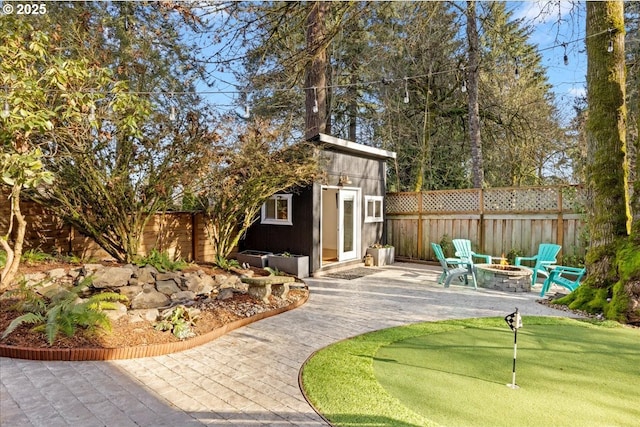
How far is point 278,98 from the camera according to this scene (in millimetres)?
13445

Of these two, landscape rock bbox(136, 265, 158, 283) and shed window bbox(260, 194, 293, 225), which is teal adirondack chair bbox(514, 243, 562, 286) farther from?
landscape rock bbox(136, 265, 158, 283)

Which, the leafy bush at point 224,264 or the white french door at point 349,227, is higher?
the white french door at point 349,227

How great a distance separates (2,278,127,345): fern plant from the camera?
12.5ft

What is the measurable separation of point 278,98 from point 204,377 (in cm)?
1151

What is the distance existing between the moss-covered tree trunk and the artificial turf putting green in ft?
4.14

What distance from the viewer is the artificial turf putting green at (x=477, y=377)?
2.63 metres

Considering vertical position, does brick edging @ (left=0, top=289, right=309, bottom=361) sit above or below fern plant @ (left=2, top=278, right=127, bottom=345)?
below

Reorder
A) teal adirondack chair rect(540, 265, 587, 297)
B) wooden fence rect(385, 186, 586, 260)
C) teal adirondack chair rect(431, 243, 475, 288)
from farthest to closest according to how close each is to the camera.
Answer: wooden fence rect(385, 186, 586, 260), teal adirondack chair rect(431, 243, 475, 288), teal adirondack chair rect(540, 265, 587, 297)

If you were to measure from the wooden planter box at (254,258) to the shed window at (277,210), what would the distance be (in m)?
0.82

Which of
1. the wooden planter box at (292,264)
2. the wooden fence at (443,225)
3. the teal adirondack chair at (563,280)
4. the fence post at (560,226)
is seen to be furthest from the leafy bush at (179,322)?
the fence post at (560,226)

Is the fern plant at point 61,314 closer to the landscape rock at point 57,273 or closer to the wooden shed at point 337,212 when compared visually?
the landscape rock at point 57,273

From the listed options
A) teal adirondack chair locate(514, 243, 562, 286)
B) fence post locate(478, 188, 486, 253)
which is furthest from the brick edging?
fence post locate(478, 188, 486, 253)

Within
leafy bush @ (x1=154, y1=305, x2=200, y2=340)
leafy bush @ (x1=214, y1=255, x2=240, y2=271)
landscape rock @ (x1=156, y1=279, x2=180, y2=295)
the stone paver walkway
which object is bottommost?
the stone paver walkway

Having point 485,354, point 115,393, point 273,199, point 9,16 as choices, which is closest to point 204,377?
point 115,393
